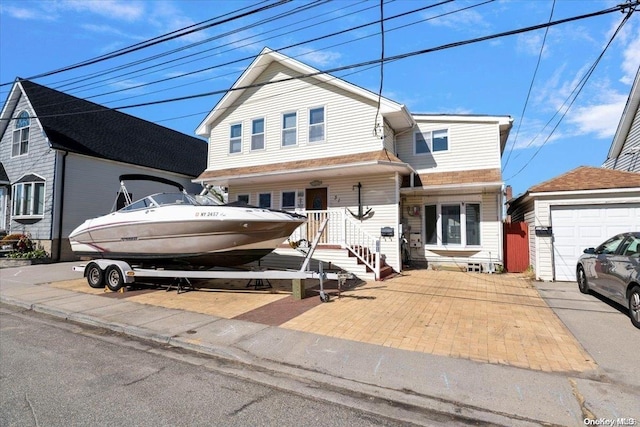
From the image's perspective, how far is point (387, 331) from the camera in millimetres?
5566

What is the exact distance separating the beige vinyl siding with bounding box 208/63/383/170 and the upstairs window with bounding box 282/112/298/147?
→ 14cm

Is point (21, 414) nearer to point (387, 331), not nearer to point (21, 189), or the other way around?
point (387, 331)

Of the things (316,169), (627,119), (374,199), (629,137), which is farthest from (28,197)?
(629,137)

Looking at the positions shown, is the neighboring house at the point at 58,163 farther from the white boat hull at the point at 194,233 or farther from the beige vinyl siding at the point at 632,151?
the beige vinyl siding at the point at 632,151

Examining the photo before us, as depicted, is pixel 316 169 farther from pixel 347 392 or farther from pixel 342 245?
pixel 347 392

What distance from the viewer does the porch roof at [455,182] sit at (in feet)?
37.6

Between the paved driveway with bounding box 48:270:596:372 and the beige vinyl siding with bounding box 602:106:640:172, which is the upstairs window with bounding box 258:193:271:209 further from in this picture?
the beige vinyl siding with bounding box 602:106:640:172

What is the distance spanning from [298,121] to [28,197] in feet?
46.7

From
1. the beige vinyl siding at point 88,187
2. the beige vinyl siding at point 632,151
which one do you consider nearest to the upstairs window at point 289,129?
the beige vinyl siding at point 88,187

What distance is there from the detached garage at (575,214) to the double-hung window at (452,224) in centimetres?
211

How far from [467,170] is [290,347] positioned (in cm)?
1032

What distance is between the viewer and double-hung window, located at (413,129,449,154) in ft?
43.3

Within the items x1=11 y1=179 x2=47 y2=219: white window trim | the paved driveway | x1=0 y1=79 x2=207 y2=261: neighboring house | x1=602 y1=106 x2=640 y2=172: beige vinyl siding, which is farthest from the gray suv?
x1=11 y1=179 x2=47 y2=219: white window trim

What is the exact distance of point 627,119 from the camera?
13906 mm
